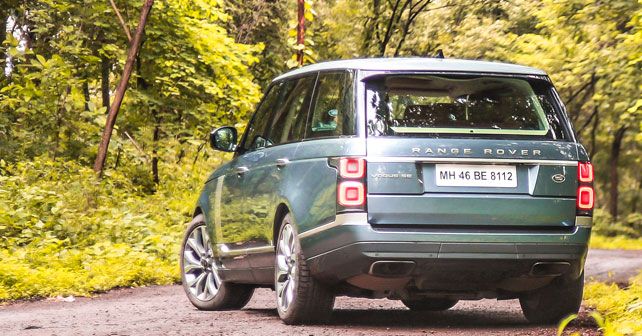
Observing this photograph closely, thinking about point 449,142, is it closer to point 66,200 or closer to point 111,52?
point 66,200

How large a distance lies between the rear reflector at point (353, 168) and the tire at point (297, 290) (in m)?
0.73

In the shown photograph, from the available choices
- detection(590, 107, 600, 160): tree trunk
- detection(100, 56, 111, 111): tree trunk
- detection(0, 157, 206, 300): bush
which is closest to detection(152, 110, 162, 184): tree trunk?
detection(0, 157, 206, 300): bush

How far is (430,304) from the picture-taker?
9.35m

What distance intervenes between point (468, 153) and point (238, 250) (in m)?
2.53

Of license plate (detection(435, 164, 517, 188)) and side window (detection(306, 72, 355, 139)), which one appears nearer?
license plate (detection(435, 164, 517, 188))

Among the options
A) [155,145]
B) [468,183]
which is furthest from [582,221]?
[155,145]

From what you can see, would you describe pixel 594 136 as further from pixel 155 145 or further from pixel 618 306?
pixel 618 306

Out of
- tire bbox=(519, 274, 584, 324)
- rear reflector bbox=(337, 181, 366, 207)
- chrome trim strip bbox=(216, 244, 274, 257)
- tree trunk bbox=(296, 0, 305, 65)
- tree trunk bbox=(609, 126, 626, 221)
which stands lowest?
tree trunk bbox=(609, 126, 626, 221)

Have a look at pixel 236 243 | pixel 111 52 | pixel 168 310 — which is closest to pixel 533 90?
pixel 236 243

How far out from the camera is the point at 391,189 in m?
7.10

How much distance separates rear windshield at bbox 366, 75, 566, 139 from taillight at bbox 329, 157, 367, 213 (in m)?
0.27

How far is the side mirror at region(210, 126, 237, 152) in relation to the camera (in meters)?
9.24

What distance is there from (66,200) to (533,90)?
9.79 m

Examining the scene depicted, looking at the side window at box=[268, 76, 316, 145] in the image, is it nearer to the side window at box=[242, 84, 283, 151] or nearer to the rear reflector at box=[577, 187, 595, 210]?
the side window at box=[242, 84, 283, 151]
